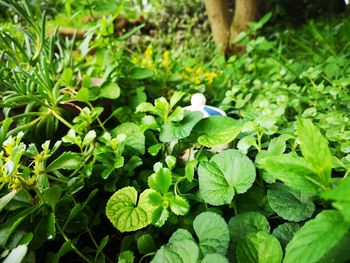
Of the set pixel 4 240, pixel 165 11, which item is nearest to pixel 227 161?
pixel 4 240

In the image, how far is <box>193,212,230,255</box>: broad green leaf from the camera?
0.49 metres

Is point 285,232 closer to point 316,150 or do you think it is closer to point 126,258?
point 316,150

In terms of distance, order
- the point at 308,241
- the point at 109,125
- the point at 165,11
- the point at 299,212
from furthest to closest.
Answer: the point at 165,11 < the point at 109,125 < the point at 299,212 < the point at 308,241

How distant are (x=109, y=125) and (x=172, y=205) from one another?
51cm

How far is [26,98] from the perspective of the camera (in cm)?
→ 82

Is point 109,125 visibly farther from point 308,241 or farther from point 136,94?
point 308,241

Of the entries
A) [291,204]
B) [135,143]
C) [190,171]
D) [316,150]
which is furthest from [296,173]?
[135,143]

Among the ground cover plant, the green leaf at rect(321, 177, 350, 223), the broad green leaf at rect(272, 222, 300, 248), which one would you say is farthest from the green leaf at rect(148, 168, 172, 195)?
the green leaf at rect(321, 177, 350, 223)

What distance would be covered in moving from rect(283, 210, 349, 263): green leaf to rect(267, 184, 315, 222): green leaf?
0.13m

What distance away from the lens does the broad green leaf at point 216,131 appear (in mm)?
643

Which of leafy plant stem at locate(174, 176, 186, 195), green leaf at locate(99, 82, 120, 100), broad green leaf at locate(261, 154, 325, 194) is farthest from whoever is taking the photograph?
green leaf at locate(99, 82, 120, 100)

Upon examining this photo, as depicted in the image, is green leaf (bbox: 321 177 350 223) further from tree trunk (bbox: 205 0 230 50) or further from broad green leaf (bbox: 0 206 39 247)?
tree trunk (bbox: 205 0 230 50)

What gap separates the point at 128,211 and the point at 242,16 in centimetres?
197

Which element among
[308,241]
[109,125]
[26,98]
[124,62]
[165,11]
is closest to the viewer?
[308,241]
